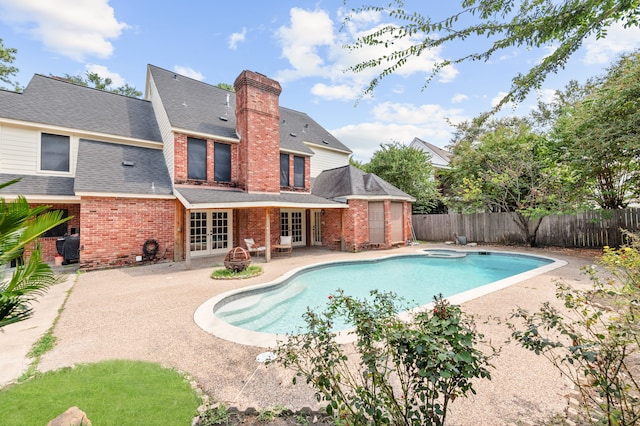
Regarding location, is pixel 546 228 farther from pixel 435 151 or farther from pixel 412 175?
pixel 435 151

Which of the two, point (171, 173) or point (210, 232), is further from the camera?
point (210, 232)

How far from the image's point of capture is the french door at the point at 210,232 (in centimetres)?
1215

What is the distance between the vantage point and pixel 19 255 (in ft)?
8.66

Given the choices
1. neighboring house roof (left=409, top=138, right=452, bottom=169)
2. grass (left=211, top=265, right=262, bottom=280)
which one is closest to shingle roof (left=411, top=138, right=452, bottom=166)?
neighboring house roof (left=409, top=138, right=452, bottom=169)

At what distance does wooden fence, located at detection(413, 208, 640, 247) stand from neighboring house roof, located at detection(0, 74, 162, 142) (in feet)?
55.7

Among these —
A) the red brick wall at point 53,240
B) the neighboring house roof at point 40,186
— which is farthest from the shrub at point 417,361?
the red brick wall at point 53,240

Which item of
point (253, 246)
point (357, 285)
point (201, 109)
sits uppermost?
point (201, 109)

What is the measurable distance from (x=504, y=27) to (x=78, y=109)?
1627 cm

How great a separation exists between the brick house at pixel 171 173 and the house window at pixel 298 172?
0.20 feet

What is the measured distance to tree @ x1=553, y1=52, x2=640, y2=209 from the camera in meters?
8.12

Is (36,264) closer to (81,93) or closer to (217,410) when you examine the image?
(217,410)

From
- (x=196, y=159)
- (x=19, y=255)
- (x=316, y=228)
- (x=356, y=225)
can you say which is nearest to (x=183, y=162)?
(x=196, y=159)

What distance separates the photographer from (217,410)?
8.39 ft

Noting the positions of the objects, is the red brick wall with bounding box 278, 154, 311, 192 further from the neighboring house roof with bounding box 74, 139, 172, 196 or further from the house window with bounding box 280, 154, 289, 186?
the neighboring house roof with bounding box 74, 139, 172, 196
